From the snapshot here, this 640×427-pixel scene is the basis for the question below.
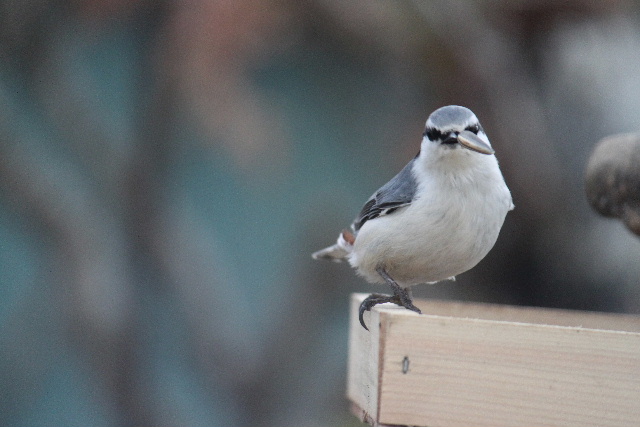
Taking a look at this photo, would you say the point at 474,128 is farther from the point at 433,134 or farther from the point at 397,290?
the point at 397,290

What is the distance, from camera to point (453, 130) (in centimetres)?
195

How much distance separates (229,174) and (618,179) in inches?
102

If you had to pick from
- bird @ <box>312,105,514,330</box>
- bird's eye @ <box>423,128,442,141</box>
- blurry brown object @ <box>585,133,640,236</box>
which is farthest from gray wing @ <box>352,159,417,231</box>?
blurry brown object @ <box>585,133,640,236</box>

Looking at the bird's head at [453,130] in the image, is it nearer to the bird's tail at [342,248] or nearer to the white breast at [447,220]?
the white breast at [447,220]

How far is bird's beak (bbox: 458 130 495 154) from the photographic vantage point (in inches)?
73.1

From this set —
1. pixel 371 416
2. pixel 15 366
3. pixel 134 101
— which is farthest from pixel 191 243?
pixel 371 416

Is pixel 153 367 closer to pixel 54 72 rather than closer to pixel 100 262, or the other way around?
pixel 100 262

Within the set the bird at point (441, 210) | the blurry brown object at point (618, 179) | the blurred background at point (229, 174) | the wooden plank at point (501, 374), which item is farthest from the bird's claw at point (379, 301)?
the blurred background at point (229, 174)

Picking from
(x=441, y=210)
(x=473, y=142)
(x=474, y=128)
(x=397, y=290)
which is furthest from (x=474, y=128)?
(x=397, y=290)

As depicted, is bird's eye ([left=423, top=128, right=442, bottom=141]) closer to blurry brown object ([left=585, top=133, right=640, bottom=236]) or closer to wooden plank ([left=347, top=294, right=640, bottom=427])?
wooden plank ([left=347, top=294, right=640, bottom=427])

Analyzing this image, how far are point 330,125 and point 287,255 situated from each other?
79 cm

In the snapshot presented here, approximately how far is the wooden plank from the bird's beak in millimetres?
406

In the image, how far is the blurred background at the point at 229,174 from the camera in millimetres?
4281

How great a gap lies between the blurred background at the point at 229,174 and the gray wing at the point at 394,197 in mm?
2090
